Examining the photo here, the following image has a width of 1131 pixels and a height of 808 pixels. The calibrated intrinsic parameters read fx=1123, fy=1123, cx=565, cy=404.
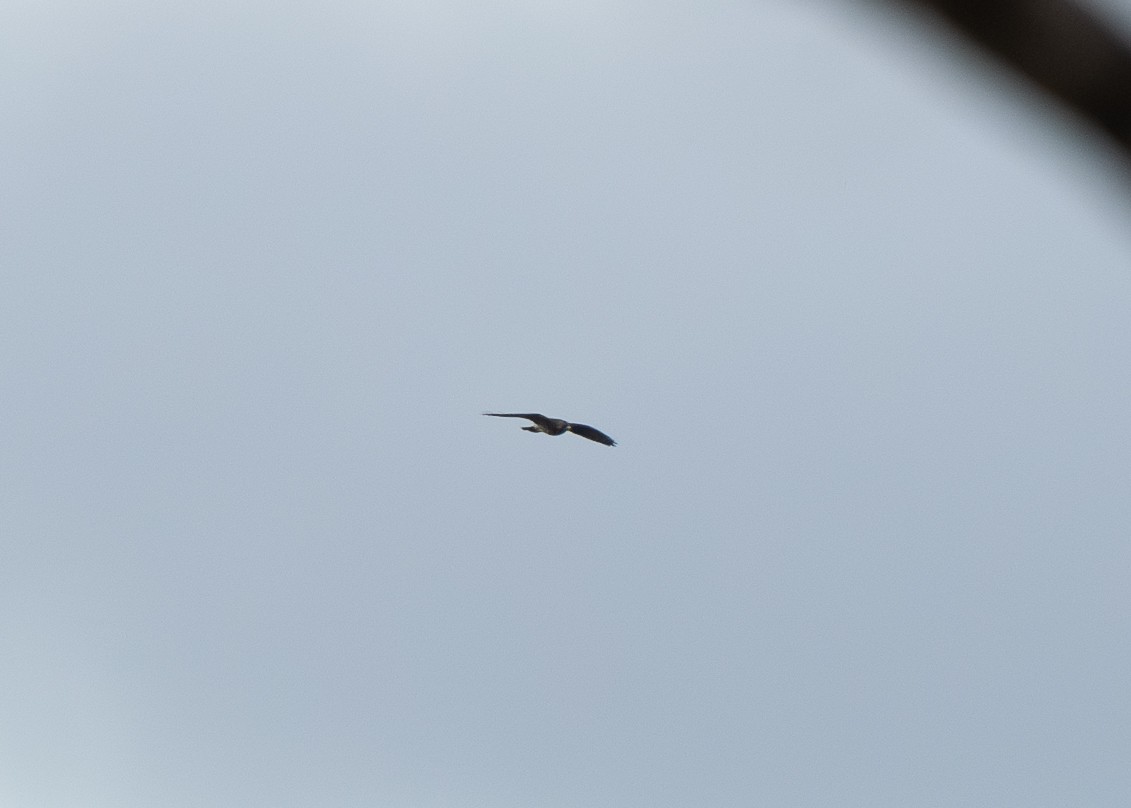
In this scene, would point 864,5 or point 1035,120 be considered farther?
point 1035,120

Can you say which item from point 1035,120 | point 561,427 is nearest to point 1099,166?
point 1035,120

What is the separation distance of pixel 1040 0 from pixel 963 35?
205mm

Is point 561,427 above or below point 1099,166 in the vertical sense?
above

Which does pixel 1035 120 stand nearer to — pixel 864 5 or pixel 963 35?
pixel 963 35

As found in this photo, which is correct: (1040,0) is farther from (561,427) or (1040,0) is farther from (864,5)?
(561,427)

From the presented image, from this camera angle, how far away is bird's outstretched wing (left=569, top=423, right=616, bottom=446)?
112 ft

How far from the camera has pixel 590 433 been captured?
114ft

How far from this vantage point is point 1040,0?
2.38 metres

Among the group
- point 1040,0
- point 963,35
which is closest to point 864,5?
point 963,35

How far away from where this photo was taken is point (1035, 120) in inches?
101

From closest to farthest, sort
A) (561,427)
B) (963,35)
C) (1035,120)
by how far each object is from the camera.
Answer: (963,35) < (1035,120) < (561,427)

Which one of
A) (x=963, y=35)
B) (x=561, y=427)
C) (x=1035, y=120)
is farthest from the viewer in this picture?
→ (x=561, y=427)

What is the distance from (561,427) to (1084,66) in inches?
1244

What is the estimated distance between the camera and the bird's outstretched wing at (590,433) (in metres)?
34.2
